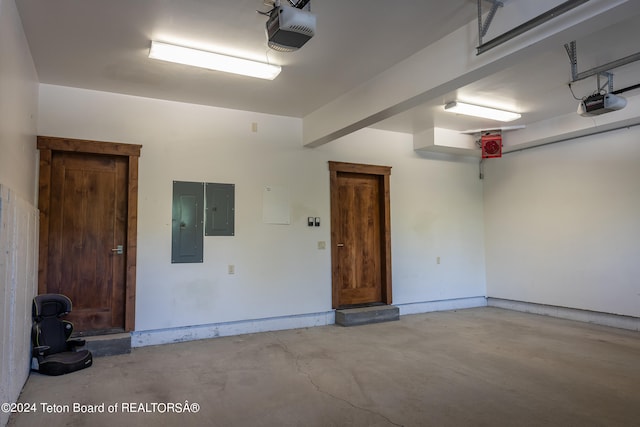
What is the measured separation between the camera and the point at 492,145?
6.33m

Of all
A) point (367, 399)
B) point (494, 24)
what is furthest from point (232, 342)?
point (494, 24)

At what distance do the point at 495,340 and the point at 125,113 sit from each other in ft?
17.2

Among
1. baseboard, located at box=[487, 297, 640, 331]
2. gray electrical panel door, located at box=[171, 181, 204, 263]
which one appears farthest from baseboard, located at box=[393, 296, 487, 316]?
gray electrical panel door, located at box=[171, 181, 204, 263]

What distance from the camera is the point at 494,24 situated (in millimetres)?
2934

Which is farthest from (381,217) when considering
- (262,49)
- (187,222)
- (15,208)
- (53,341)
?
(15,208)

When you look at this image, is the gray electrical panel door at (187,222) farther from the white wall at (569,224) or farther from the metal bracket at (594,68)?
the white wall at (569,224)

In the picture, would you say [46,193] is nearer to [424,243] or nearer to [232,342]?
[232,342]

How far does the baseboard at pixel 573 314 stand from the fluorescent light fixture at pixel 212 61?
5547mm

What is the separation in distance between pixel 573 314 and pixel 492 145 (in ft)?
9.42

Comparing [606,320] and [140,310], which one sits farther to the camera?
[606,320]

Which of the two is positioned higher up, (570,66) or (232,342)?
(570,66)

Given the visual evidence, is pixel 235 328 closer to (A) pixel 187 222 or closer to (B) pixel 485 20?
(A) pixel 187 222

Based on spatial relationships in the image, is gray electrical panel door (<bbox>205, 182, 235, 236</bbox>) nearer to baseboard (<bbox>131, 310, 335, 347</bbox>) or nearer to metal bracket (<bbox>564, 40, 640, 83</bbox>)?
baseboard (<bbox>131, 310, 335, 347</bbox>)

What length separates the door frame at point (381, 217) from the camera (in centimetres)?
577
